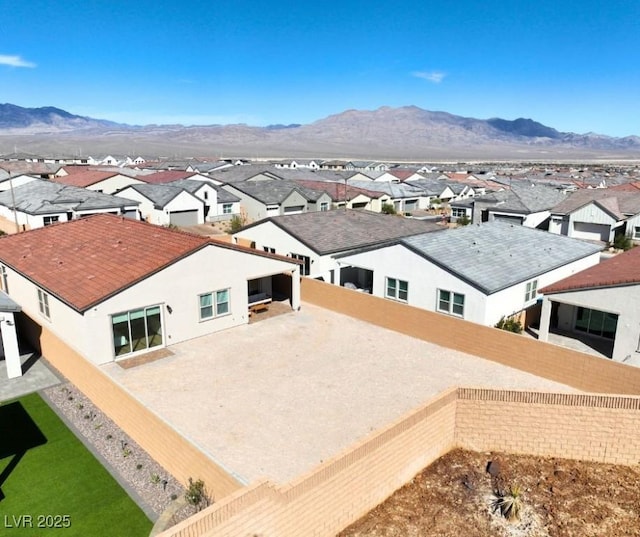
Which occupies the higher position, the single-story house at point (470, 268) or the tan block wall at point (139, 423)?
the single-story house at point (470, 268)

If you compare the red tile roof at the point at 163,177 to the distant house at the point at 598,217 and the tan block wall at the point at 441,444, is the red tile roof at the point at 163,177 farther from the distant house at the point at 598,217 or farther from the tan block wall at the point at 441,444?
the tan block wall at the point at 441,444

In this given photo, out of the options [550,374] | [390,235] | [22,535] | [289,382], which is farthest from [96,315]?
[390,235]

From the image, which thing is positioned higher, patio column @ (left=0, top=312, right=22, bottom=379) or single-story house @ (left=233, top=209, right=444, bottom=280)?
single-story house @ (left=233, top=209, right=444, bottom=280)

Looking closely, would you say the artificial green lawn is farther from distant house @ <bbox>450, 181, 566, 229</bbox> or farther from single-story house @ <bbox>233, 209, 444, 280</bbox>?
distant house @ <bbox>450, 181, 566, 229</bbox>

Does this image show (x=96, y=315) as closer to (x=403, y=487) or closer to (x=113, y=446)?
(x=113, y=446)

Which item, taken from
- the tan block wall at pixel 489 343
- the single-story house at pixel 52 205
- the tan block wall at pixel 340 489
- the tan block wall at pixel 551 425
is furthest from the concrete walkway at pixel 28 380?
the single-story house at pixel 52 205

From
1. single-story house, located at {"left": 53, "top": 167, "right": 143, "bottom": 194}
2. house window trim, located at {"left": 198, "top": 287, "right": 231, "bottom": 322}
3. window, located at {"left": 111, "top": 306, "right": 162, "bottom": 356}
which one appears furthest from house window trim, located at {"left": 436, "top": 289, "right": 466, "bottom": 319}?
single-story house, located at {"left": 53, "top": 167, "right": 143, "bottom": 194}

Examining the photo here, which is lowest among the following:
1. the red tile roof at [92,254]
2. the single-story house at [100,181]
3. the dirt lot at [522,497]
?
the dirt lot at [522,497]
